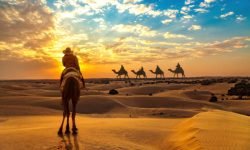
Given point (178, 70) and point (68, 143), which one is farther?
point (178, 70)

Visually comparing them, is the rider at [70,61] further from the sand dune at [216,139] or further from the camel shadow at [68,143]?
the sand dune at [216,139]

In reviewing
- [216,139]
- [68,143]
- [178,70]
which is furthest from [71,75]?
[178,70]

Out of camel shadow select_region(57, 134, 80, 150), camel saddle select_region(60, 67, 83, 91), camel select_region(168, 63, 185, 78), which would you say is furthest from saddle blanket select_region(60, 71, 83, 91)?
camel select_region(168, 63, 185, 78)

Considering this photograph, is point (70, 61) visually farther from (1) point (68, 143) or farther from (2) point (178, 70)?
(2) point (178, 70)

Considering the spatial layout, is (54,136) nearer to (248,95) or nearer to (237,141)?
(237,141)

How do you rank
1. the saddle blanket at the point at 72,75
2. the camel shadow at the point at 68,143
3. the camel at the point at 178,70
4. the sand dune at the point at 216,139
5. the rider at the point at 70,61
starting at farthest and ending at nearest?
the camel at the point at 178,70 → the rider at the point at 70,61 → the saddle blanket at the point at 72,75 → the camel shadow at the point at 68,143 → the sand dune at the point at 216,139

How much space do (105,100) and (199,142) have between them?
15.7 meters

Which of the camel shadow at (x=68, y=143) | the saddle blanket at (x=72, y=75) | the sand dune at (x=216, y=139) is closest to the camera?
the sand dune at (x=216, y=139)

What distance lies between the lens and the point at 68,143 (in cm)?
629

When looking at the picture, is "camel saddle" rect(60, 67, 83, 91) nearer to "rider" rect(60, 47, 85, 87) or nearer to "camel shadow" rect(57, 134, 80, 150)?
"rider" rect(60, 47, 85, 87)

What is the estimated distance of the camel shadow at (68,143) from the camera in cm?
588

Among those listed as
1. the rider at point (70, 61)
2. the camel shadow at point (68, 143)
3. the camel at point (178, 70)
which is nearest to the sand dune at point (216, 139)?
the camel shadow at point (68, 143)

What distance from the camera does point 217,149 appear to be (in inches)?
212

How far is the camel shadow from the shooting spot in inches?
231
